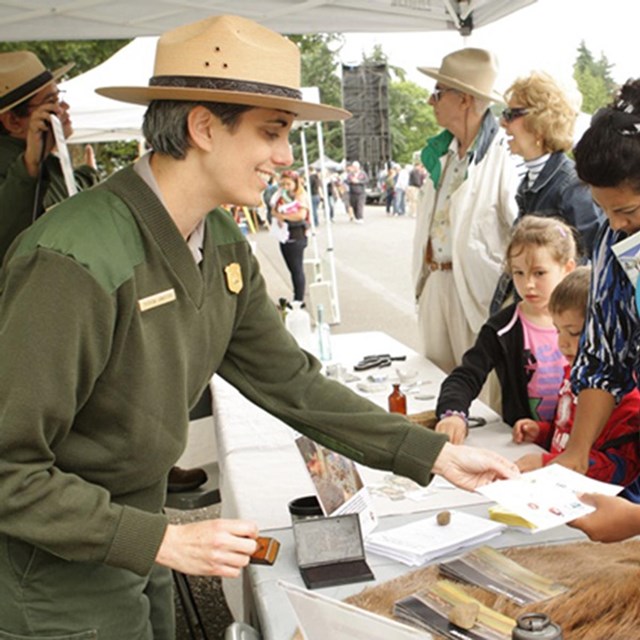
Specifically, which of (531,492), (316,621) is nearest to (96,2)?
(531,492)

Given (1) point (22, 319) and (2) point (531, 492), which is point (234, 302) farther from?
(2) point (531, 492)

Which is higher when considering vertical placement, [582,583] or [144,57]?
[144,57]

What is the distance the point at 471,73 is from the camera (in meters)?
4.39

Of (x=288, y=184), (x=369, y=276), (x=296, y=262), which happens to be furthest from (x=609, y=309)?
(x=369, y=276)

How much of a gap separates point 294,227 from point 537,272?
813 centimetres

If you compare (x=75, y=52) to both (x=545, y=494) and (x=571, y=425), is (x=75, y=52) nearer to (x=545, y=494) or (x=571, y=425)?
(x=571, y=425)

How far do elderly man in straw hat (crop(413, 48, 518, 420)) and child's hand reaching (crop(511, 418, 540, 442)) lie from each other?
146 centimetres

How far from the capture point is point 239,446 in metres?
2.84

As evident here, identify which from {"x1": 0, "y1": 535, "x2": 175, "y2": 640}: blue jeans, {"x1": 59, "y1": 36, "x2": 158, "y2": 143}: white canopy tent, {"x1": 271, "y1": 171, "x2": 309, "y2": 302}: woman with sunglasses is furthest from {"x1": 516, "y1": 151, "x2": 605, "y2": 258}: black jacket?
{"x1": 271, "y1": 171, "x2": 309, "y2": 302}: woman with sunglasses

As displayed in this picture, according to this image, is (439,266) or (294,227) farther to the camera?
(294,227)

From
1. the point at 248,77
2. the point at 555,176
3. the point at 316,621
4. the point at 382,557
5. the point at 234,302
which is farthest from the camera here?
the point at 555,176

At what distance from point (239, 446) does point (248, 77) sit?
1517 millimetres

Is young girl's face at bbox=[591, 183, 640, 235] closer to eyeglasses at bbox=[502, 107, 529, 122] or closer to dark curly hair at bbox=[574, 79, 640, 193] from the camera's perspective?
dark curly hair at bbox=[574, 79, 640, 193]

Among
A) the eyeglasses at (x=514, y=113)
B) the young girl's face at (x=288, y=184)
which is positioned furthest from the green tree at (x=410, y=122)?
the eyeglasses at (x=514, y=113)
